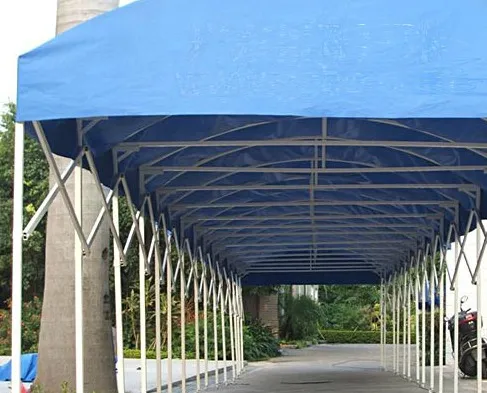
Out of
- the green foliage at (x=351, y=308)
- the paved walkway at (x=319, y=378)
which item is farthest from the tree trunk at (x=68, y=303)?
the green foliage at (x=351, y=308)

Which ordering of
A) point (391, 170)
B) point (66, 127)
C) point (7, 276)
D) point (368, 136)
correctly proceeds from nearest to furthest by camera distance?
point (66, 127) → point (368, 136) → point (391, 170) → point (7, 276)

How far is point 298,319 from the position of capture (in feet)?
140

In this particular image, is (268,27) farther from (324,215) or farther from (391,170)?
(324,215)

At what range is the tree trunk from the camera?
11516mm

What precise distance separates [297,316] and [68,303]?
31.6 metres

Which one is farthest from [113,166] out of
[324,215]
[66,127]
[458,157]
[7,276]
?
[7,276]

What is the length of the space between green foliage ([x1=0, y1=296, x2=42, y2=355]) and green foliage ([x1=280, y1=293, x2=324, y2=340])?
517 inches

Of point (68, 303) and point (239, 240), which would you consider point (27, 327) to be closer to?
point (239, 240)

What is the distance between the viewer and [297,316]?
42594 millimetres

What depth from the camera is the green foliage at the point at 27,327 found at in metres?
27.5

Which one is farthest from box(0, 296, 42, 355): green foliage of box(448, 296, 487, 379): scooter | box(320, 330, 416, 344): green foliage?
box(320, 330, 416, 344): green foliage

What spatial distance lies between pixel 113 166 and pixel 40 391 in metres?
3.03

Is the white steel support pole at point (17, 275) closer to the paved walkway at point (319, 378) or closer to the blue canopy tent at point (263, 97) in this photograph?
the blue canopy tent at point (263, 97)

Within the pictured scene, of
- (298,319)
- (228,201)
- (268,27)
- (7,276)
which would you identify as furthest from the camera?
(298,319)
